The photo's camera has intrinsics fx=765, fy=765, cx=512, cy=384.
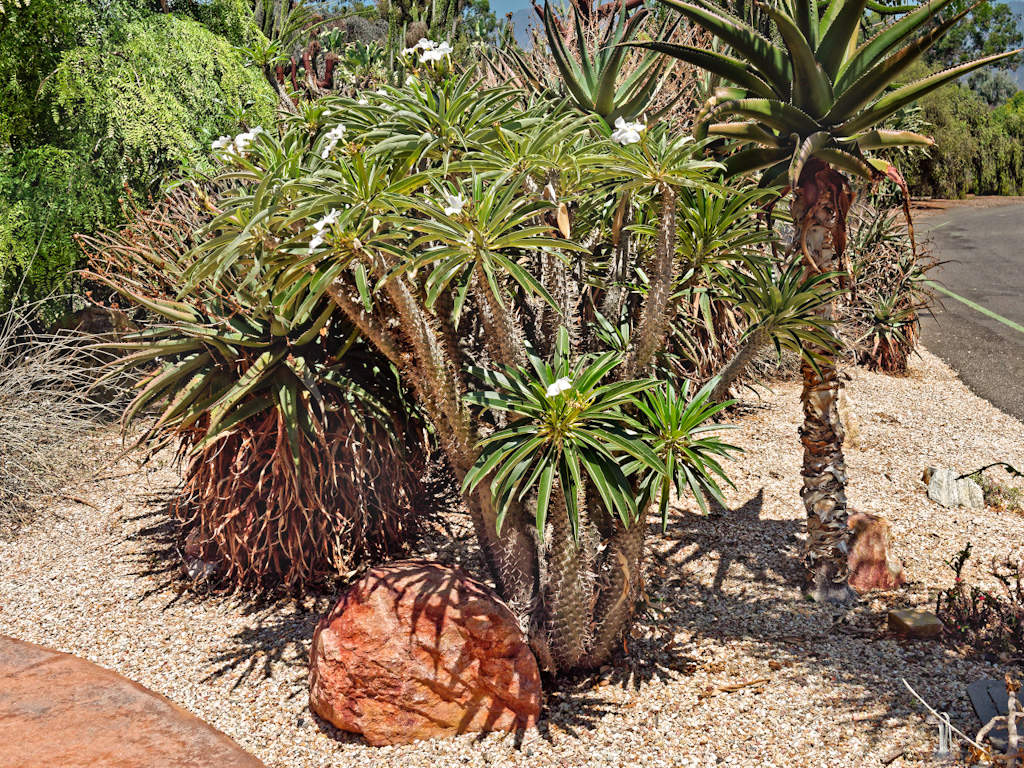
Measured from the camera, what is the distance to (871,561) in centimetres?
430

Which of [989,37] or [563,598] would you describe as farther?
[989,37]

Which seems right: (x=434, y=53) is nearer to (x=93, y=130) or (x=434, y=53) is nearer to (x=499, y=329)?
(x=499, y=329)

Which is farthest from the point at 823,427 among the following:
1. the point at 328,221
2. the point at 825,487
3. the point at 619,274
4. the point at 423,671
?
the point at 328,221

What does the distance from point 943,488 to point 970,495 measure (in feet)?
0.56

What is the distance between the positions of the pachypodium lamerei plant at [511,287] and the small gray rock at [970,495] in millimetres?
3109

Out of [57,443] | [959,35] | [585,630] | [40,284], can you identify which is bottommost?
[585,630]

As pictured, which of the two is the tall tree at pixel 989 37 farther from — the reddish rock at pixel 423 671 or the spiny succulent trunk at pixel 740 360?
the reddish rock at pixel 423 671

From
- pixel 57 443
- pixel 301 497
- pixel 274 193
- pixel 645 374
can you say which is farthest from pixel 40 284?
pixel 645 374

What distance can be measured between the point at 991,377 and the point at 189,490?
862 centimetres

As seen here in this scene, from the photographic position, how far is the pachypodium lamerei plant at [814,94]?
10.2 feet

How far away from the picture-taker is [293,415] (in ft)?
12.6

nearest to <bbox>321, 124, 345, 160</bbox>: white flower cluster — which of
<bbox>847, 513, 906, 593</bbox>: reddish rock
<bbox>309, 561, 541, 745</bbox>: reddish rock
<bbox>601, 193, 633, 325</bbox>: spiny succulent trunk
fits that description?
<bbox>601, 193, 633, 325</bbox>: spiny succulent trunk

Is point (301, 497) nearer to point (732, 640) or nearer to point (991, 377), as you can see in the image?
point (732, 640)

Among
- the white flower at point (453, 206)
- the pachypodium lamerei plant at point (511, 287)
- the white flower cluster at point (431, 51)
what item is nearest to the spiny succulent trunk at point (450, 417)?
the pachypodium lamerei plant at point (511, 287)
